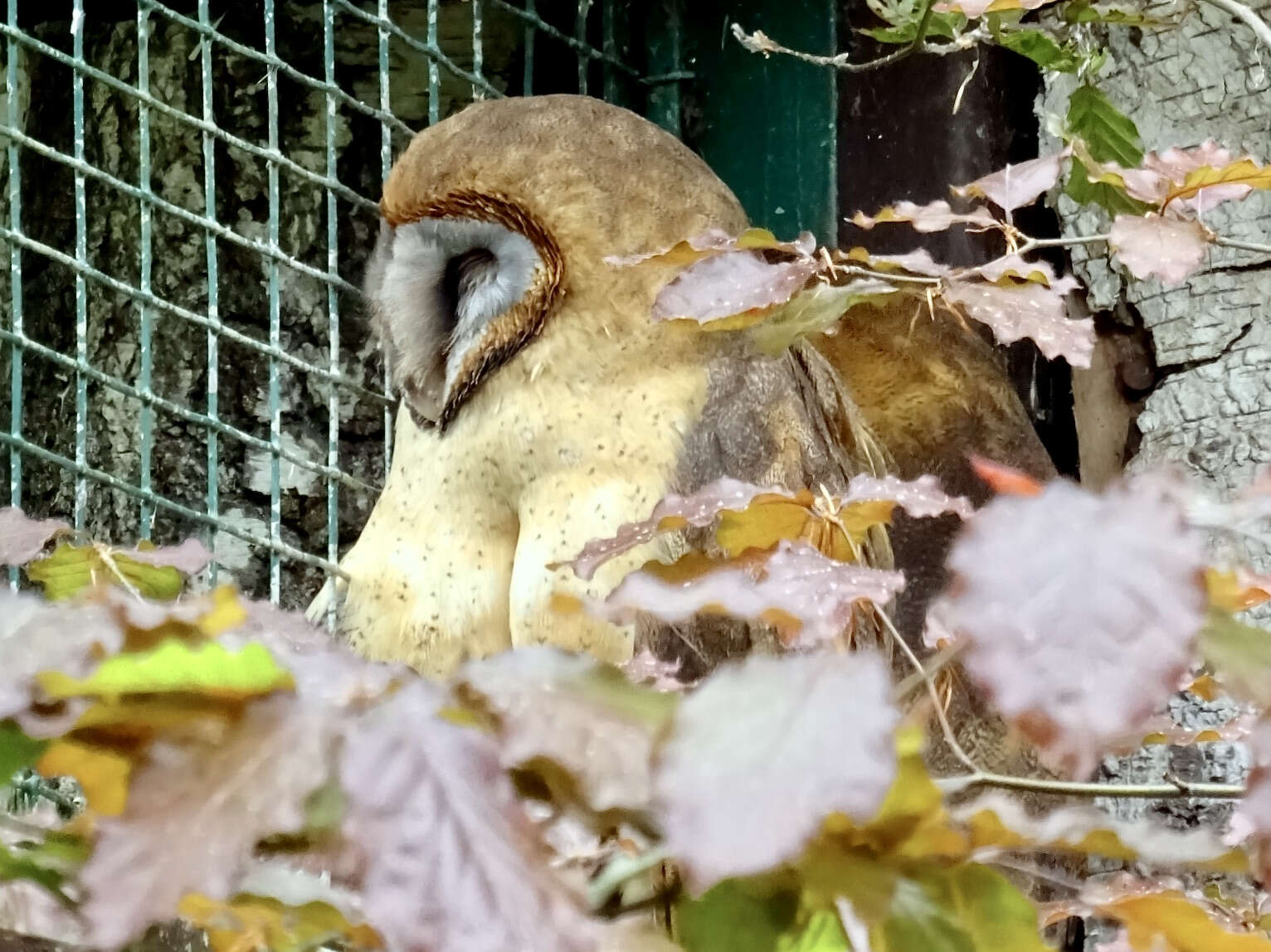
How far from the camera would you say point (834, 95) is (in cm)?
149

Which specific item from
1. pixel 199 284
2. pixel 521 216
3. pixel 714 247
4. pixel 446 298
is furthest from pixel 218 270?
pixel 714 247

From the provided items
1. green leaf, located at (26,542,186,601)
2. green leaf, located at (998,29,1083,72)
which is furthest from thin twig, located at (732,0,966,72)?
green leaf, located at (26,542,186,601)

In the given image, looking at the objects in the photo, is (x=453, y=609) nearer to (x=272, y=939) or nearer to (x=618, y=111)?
(x=618, y=111)

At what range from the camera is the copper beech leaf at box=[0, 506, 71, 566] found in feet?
2.35

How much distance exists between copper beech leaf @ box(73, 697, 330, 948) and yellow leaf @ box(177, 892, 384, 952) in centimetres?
5

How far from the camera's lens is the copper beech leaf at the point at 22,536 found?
2.35 feet

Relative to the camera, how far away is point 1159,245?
751 millimetres

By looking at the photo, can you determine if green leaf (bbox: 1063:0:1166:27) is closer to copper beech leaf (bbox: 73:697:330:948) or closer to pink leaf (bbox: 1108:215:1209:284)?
pink leaf (bbox: 1108:215:1209:284)

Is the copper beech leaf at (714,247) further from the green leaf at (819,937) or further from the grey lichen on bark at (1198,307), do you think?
the grey lichen on bark at (1198,307)

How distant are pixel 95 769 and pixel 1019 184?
0.60m

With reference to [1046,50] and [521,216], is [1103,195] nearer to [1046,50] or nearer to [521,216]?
[1046,50]

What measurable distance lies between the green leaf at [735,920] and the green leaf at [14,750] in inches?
7.1

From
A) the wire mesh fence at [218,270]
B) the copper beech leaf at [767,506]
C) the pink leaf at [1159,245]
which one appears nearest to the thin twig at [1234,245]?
the pink leaf at [1159,245]

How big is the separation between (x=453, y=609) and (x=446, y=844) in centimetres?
95
